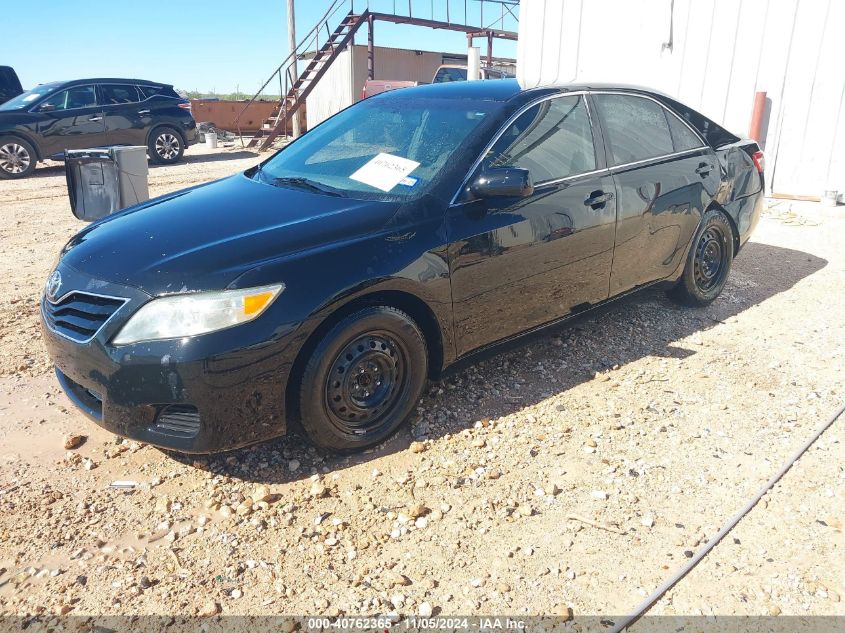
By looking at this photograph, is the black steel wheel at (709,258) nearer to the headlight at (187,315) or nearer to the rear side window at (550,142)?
the rear side window at (550,142)

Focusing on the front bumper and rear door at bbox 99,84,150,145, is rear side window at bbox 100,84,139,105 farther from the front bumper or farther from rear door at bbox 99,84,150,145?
the front bumper

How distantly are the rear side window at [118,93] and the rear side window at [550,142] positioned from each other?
11971mm

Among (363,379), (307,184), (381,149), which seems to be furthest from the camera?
(381,149)

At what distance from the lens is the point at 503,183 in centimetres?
324

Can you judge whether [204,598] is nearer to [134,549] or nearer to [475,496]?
[134,549]

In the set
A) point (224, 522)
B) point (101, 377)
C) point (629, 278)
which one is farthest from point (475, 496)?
point (629, 278)

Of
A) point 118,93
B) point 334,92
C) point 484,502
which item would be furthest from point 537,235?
point 334,92

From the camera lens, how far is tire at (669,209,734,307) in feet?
15.9

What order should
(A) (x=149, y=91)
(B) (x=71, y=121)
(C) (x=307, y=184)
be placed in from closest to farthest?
(C) (x=307, y=184) → (B) (x=71, y=121) → (A) (x=149, y=91)

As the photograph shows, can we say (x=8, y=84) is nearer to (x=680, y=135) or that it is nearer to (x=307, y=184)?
(x=307, y=184)

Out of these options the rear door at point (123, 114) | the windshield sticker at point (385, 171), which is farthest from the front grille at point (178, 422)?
the rear door at point (123, 114)

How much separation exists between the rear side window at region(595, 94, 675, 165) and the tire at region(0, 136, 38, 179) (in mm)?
11852

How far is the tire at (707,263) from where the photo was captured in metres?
4.85

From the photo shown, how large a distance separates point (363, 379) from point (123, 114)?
12.5 metres
